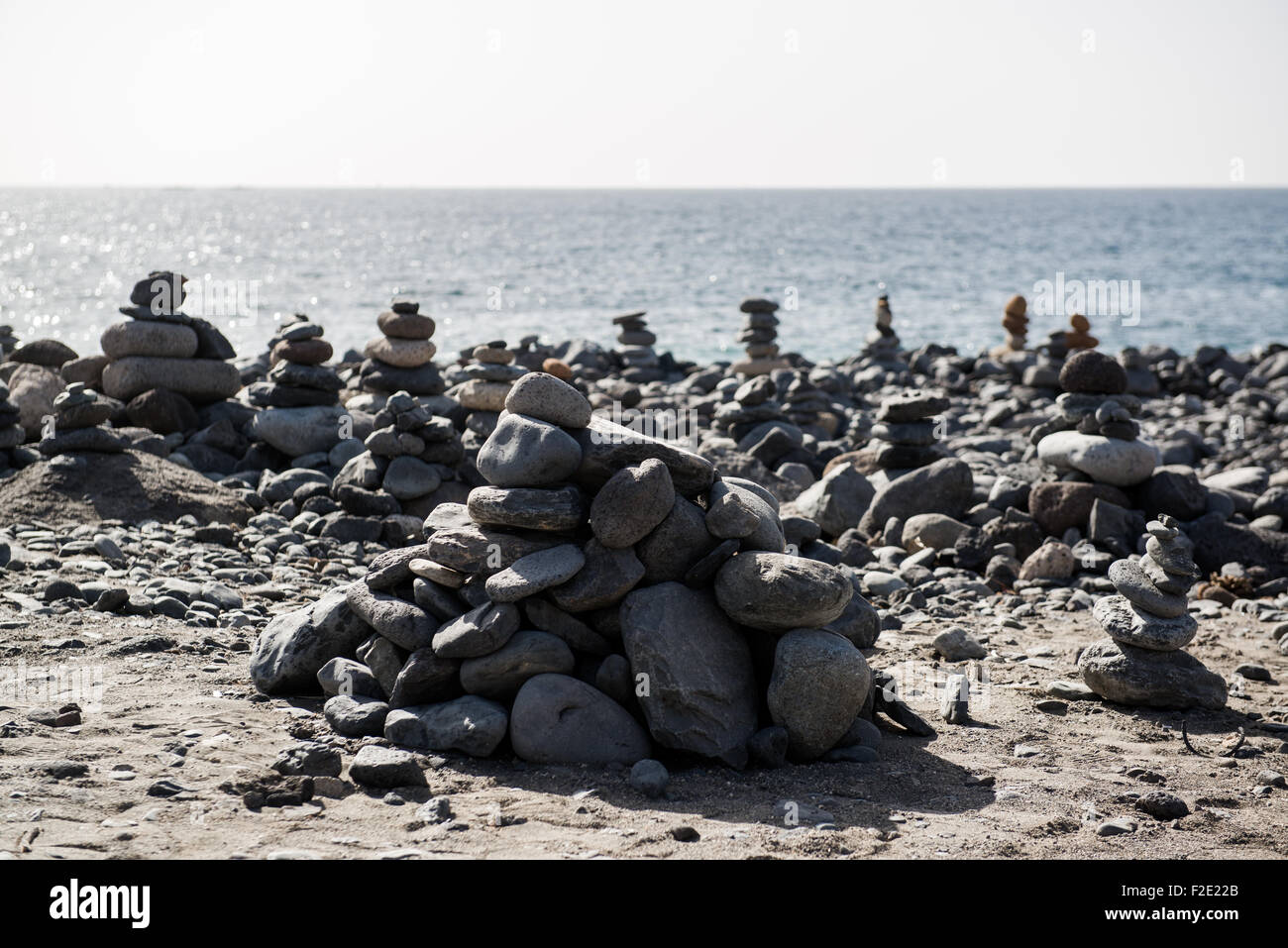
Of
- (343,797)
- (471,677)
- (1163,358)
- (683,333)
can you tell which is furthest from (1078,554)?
(683,333)

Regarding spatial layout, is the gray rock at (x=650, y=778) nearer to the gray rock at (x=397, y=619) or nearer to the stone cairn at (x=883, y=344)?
the gray rock at (x=397, y=619)

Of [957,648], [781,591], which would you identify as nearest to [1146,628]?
[957,648]

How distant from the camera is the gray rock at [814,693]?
5.23 meters

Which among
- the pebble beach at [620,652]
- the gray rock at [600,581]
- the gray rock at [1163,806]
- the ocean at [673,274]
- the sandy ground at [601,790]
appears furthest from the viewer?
the ocean at [673,274]

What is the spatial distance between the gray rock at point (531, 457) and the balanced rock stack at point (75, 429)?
17.9 ft

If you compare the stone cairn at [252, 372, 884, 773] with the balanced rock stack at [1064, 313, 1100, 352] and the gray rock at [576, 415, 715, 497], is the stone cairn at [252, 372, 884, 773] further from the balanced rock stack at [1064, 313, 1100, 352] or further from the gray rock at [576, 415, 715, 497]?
the balanced rock stack at [1064, 313, 1100, 352]

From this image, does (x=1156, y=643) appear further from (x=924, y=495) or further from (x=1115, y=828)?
(x=924, y=495)

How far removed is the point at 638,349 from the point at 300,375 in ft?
33.1

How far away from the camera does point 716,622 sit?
555 centimetres

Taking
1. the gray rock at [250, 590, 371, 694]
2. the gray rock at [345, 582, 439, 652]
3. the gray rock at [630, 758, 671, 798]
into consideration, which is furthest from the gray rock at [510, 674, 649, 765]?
the gray rock at [250, 590, 371, 694]

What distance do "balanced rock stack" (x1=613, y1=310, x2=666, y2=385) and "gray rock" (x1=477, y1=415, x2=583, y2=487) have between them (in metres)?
14.8

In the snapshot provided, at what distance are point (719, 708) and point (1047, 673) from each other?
2.60 meters

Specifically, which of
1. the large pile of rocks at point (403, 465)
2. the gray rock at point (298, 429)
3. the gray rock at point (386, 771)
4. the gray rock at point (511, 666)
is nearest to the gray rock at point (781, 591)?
the gray rock at point (511, 666)
